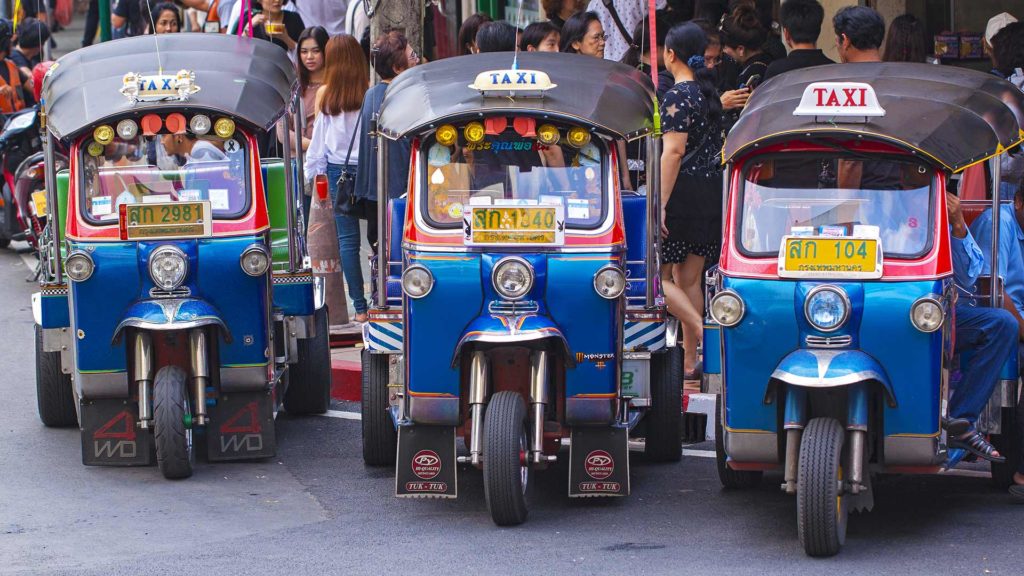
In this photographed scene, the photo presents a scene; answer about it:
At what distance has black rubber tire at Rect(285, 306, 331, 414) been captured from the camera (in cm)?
943

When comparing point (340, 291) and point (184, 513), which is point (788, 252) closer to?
point (184, 513)

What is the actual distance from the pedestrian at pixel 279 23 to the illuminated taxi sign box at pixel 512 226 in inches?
287

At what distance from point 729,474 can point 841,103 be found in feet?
6.14

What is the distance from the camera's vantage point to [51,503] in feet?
25.3

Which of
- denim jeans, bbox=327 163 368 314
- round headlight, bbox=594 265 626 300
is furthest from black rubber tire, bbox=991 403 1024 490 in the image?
denim jeans, bbox=327 163 368 314

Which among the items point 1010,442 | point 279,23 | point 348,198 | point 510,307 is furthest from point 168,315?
point 279,23

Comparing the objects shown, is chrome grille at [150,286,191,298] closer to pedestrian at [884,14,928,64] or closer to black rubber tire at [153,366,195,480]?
black rubber tire at [153,366,195,480]

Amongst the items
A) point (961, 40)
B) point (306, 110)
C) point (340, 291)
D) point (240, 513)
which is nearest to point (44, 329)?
point (240, 513)

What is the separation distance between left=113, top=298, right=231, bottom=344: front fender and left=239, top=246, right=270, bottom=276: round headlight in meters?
0.27

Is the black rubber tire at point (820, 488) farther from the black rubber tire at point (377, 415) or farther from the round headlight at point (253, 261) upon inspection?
the round headlight at point (253, 261)

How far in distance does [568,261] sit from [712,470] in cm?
163

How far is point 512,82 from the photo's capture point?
7.42 metres

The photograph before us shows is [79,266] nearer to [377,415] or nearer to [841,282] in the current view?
[377,415]

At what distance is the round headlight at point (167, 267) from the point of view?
316 inches
